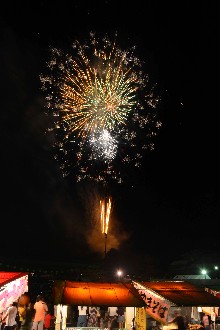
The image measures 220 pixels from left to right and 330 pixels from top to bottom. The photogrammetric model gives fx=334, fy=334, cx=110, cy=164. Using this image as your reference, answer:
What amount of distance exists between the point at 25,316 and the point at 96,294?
141 inches

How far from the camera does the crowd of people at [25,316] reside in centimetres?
1107

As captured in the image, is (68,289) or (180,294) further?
(180,294)

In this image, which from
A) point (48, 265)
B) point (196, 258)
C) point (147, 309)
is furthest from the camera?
point (196, 258)

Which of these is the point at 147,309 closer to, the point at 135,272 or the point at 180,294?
the point at 180,294

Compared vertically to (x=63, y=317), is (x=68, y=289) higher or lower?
higher

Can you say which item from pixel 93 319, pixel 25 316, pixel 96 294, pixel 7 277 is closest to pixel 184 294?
pixel 96 294

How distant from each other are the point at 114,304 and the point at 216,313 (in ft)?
17.1

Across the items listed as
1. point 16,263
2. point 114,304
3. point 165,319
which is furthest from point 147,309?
point 16,263

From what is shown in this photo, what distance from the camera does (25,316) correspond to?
534 inches

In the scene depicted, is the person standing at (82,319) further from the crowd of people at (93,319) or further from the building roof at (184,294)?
the building roof at (184,294)

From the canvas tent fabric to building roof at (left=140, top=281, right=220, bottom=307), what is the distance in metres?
0.89

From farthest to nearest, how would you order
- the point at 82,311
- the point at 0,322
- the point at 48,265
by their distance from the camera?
the point at 48,265 < the point at 82,311 < the point at 0,322

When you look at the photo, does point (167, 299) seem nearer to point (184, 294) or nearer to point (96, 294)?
point (184, 294)

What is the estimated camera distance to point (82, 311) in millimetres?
16188
